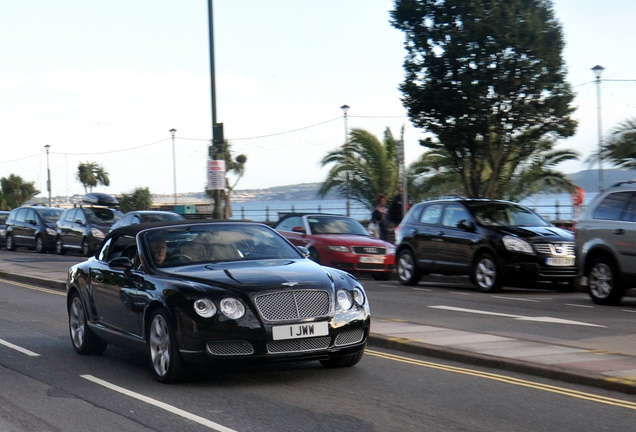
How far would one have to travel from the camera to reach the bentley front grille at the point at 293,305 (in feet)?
25.6

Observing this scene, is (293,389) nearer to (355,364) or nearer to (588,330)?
(355,364)

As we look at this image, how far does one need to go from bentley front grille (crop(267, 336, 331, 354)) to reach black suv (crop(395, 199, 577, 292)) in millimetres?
9462

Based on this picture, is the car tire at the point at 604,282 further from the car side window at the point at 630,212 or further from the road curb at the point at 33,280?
the road curb at the point at 33,280

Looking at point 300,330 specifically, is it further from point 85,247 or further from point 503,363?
point 85,247

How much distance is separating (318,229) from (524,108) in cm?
619

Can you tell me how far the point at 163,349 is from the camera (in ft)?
26.9

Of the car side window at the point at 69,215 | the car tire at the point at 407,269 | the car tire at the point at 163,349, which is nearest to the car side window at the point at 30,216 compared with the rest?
the car side window at the point at 69,215

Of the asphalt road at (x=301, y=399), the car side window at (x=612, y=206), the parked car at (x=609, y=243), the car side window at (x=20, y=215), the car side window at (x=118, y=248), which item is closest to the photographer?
the asphalt road at (x=301, y=399)

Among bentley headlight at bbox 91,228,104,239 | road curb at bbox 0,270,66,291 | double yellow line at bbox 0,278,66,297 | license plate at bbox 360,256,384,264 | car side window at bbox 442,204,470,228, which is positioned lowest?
double yellow line at bbox 0,278,66,297

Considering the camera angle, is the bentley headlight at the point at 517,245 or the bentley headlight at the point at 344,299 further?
the bentley headlight at the point at 517,245

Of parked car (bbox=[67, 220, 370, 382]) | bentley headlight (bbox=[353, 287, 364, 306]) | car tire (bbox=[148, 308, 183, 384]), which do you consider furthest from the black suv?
car tire (bbox=[148, 308, 183, 384])

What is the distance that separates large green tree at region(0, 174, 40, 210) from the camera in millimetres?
85438

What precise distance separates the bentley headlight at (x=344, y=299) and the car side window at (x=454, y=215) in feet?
32.9

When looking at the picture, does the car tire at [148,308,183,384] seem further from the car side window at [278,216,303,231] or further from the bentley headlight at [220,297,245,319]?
the car side window at [278,216,303,231]
